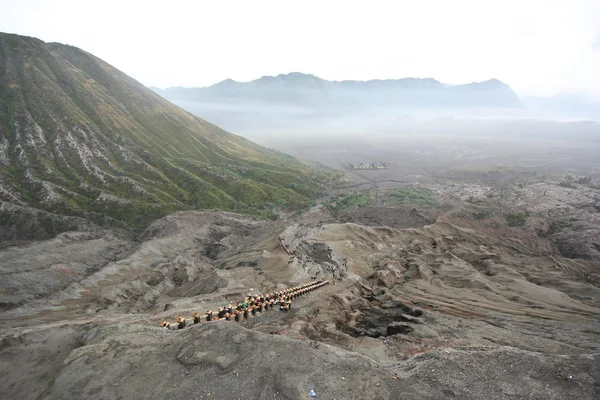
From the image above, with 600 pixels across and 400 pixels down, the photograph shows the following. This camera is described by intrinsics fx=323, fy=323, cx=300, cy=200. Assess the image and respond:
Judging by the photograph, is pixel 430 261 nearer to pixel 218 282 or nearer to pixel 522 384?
pixel 218 282

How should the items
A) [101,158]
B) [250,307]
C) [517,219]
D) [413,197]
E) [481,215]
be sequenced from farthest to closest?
[413,197] < [101,158] < [481,215] < [517,219] < [250,307]

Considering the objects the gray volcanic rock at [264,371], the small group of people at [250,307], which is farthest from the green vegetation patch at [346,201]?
the gray volcanic rock at [264,371]

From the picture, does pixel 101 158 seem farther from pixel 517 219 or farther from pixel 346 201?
pixel 517 219

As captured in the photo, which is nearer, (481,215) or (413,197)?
(481,215)

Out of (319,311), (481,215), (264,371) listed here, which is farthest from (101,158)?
(481,215)

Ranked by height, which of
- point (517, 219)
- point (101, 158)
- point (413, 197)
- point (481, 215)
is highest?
point (101, 158)

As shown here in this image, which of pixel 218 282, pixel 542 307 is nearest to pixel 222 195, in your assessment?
pixel 218 282

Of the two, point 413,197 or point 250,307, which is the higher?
point 250,307

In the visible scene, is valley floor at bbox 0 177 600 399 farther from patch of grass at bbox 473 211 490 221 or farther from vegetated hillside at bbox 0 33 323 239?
vegetated hillside at bbox 0 33 323 239

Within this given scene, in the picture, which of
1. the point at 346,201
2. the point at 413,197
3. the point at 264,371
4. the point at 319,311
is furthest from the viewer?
the point at 413,197
